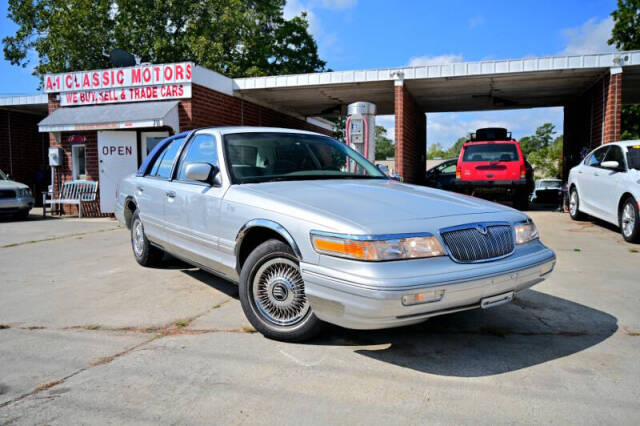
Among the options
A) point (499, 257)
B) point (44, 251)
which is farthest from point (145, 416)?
point (44, 251)

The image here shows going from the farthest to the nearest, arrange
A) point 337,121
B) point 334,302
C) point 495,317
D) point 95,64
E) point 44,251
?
point 337,121, point 95,64, point 44,251, point 495,317, point 334,302

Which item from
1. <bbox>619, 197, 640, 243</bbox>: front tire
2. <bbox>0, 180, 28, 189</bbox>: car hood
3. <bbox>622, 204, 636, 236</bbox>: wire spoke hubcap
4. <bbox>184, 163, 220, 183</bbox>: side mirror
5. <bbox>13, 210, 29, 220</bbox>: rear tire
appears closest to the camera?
<bbox>184, 163, 220, 183</bbox>: side mirror

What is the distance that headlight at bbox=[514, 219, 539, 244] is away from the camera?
3.26m

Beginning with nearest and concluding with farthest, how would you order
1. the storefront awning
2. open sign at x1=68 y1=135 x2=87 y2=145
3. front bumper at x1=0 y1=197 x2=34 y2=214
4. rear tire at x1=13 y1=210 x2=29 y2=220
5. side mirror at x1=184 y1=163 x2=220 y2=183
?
side mirror at x1=184 y1=163 x2=220 y2=183
the storefront awning
front bumper at x1=0 y1=197 x2=34 y2=214
rear tire at x1=13 y1=210 x2=29 y2=220
open sign at x1=68 y1=135 x2=87 y2=145

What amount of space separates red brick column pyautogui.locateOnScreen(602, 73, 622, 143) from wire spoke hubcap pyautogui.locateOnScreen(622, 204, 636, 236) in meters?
A: 5.27

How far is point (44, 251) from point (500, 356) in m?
7.03

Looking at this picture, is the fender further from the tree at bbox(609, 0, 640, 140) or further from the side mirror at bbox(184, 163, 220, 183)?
the tree at bbox(609, 0, 640, 140)

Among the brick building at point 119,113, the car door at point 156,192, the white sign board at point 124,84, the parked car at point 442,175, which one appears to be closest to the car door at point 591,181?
the parked car at point 442,175

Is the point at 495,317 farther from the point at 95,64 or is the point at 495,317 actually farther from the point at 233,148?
the point at 95,64

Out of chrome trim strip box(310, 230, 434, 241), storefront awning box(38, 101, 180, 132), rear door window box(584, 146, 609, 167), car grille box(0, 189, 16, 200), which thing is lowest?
car grille box(0, 189, 16, 200)

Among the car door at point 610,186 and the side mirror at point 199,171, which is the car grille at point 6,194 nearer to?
the side mirror at point 199,171

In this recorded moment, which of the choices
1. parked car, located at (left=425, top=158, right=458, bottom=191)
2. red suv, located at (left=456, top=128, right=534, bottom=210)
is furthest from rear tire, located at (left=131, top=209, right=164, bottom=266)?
parked car, located at (left=425, top=158, right=458, bottom=191)

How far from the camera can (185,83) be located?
41.8 feet

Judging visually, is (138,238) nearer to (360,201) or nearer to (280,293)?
(280,293)
